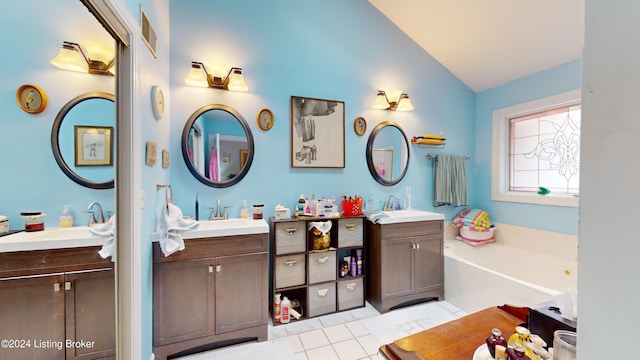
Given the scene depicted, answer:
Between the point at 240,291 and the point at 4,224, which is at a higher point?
the point at 4,224

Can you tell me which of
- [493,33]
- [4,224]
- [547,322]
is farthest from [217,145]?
[493,33]

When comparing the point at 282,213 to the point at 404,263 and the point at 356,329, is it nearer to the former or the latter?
the point at 356,329

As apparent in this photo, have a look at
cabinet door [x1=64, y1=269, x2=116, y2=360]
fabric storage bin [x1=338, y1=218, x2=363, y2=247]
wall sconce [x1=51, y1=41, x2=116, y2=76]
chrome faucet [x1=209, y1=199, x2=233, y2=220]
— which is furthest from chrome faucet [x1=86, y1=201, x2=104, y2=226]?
fabric storage bin [x1=338, y1=218, x2=363, y2=247]

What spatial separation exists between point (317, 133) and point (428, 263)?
183cm

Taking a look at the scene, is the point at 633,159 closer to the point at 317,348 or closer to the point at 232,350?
the point at 317,348

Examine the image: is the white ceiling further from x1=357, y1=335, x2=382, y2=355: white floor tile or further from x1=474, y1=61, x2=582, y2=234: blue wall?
x1=357, y1=335, x2=382, y2=355: white floor tile

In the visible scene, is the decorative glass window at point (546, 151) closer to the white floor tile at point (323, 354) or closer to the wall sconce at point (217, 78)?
the white floor tile at point (323, 354)

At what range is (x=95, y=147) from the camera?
1396mm

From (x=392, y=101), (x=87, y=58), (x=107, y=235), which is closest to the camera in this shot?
(x=87, y=58)

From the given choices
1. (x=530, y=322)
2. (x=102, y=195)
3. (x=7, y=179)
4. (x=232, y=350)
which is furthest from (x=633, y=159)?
(x=232, y=350)

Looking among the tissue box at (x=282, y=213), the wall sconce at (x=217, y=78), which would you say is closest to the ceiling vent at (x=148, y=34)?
the wall sconce at (x=217, y=78)

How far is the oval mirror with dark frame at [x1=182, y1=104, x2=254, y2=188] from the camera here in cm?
230

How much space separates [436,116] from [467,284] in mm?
2034

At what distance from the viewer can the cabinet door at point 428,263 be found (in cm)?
264
